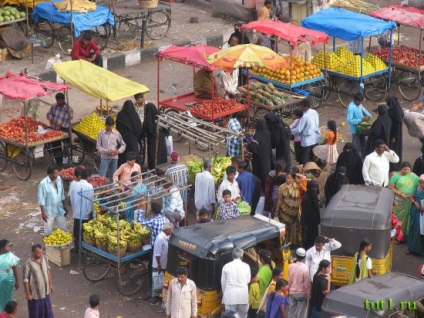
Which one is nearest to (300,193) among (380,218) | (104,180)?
(380,218)

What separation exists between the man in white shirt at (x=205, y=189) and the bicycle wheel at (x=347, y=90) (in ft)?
20.9

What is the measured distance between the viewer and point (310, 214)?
1673 centimetres

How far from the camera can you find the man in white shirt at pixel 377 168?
701 inches

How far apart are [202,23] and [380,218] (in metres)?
13.3

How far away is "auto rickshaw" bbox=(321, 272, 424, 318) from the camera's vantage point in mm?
13617

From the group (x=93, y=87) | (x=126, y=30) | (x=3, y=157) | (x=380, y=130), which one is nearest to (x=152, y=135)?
(x=93, y=87)

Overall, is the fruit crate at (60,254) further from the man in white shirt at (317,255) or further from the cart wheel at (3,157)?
the man in white shirt at (317,255)

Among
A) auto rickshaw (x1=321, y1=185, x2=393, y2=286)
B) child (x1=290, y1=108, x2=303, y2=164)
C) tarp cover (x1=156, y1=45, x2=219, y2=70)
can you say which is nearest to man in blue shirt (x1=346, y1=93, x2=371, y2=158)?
child (x1=290, y1=108, x2=303, y2=164)

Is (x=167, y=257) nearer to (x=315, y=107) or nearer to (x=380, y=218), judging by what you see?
(x=380, y=218)

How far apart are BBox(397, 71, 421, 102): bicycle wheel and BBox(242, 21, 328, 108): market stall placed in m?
1.77

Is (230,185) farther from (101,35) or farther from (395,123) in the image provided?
(101,35)

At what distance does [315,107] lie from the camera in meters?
23.1

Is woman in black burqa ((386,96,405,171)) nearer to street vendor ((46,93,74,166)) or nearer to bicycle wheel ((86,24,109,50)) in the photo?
street vendor ((46,93,74,166))

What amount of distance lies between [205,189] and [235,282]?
121 inches
